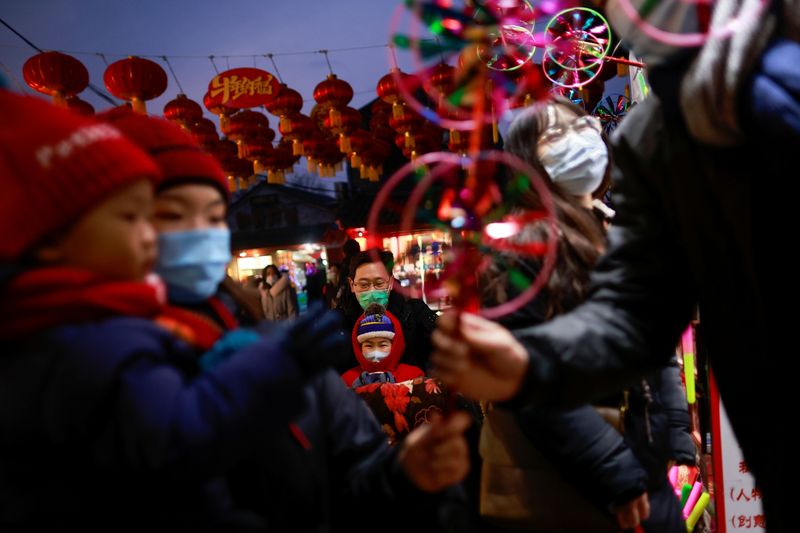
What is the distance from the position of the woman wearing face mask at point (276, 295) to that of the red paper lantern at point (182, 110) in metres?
2.55

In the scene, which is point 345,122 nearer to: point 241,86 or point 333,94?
point 333,94

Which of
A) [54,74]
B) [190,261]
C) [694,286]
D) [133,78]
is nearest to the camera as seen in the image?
[190,261]

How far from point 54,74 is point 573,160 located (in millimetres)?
7044

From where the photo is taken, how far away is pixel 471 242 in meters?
0.93

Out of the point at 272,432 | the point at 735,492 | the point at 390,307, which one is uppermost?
the point at 272,432

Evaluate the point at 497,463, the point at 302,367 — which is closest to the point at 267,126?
the point at 497,463

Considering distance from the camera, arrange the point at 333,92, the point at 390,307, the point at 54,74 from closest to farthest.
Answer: the point at 390,307 → the point at 54,74 → the point at 333,92

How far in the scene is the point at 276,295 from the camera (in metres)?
9.51

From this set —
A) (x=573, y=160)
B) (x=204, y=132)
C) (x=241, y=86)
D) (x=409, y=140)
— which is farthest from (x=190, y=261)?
(x=204, y=132)

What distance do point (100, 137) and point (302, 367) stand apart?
1.41 feet

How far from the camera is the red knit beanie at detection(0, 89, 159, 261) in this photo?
2.70 feet

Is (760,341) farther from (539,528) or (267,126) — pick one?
(267,126)

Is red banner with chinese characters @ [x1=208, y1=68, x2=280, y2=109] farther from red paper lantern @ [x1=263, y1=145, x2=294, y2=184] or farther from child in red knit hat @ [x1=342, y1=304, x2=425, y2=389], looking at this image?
child in red knit hat @ [x1=342, y1=304, x2=425, y2=389]

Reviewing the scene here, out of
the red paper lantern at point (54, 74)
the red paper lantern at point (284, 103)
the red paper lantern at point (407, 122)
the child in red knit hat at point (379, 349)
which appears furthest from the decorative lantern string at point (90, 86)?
the child in red knit hat at point (379, 349)
